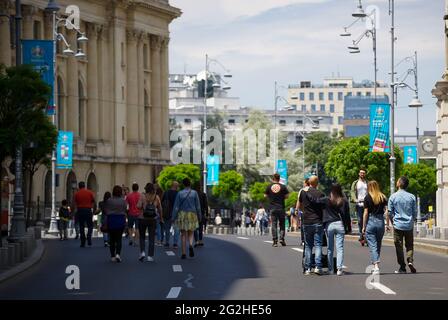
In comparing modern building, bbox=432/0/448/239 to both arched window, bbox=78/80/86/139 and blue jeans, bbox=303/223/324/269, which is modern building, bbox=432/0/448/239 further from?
arched window, bbox=78/80/86/139

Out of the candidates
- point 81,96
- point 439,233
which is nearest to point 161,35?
point 81,96

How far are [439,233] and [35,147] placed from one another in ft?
55.2

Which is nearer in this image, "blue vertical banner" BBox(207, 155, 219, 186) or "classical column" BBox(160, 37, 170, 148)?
"blue vertical banner" BBox(207, 155, 219, 186)

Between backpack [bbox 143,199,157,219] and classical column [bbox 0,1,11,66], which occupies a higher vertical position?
classical column [bbox 0,1,11,66]

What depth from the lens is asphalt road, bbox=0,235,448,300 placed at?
69.9 feet

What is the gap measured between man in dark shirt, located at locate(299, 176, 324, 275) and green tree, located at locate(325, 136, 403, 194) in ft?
153

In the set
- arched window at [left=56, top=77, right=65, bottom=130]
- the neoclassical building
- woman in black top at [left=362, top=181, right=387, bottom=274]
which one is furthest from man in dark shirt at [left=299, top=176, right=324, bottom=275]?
arched window at [left=56, top=77, right=65, bottom=130]

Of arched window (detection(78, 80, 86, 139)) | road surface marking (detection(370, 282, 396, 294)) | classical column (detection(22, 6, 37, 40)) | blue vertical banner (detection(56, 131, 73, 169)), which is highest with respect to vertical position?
classical column (detection(22, 6, 37, 40))

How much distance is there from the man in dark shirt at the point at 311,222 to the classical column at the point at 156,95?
73.0 m

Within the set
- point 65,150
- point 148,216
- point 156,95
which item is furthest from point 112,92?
point 148,216

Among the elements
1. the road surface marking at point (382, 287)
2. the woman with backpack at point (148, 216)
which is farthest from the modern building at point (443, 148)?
the road surface marking at point (382, 287)

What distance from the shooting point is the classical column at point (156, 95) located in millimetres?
98750

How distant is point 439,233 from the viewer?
52438 millimetres
